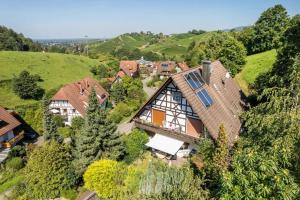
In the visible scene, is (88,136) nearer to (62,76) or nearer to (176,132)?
(176,132)

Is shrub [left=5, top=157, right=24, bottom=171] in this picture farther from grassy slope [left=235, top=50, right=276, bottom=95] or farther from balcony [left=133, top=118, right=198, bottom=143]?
grassy slope [left=235, top=50, right=276, bottom=95]

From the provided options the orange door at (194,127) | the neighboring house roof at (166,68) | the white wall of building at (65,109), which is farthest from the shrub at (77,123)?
the neighboring house roof at (166,68)

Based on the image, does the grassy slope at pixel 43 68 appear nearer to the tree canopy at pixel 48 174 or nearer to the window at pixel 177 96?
the tree canopy at pixel 48 174

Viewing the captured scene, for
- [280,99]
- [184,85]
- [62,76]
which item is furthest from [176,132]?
[62,76]

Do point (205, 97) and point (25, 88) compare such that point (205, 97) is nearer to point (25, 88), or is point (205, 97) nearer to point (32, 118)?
point (32, 118)

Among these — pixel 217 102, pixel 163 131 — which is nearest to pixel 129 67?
pixel 217 102

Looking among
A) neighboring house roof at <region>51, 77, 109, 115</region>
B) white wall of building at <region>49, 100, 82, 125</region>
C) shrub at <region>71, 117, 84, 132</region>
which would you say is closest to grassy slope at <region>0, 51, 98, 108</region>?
white wall of building at <region>49, 100, 82, 125</region>

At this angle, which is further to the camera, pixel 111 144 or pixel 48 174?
pixel 111 144
